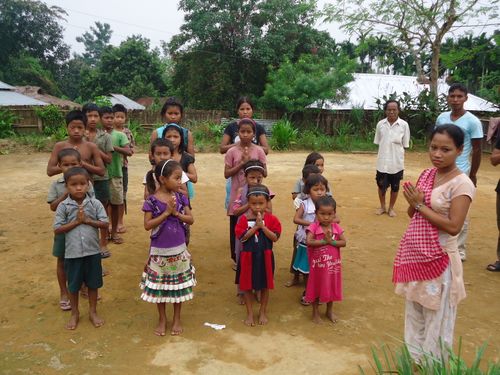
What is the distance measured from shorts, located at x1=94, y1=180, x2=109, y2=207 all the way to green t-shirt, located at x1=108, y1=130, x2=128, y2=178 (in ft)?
0.96

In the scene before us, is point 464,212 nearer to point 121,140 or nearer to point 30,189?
point 121,140

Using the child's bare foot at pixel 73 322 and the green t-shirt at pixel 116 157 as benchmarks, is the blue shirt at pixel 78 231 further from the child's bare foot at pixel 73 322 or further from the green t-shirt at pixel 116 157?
the green t-shirt at pixel 116 157

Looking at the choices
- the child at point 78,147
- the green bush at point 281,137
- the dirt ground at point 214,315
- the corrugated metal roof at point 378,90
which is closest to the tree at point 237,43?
the corrugated metal roof at point 378,90

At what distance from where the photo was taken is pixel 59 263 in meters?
3.45

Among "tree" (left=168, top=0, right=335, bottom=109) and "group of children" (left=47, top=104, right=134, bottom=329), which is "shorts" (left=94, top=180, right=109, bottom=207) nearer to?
"group of children" (left=47, top=104, right=134, bottom=329)

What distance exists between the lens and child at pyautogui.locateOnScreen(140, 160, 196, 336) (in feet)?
9.91

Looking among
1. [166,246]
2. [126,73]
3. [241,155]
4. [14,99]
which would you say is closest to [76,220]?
[166,246]

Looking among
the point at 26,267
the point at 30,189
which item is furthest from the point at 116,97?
the point at 26,267

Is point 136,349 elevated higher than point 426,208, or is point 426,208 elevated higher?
point 426,208

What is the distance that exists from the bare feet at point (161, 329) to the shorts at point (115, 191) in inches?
83.0

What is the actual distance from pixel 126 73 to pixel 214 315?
30483 mm

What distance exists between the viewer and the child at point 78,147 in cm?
378

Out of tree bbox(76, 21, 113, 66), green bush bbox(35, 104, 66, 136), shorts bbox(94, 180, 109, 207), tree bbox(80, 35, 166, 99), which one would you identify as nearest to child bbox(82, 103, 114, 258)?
shorts bbox(94, 180, 109, 207)

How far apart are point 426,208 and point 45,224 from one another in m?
5.19
